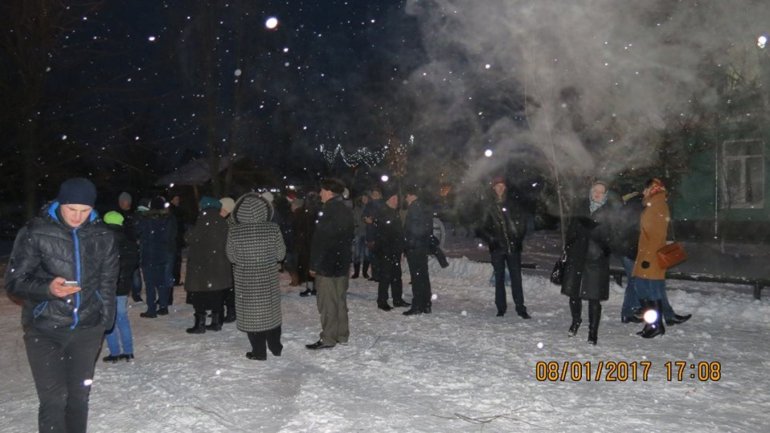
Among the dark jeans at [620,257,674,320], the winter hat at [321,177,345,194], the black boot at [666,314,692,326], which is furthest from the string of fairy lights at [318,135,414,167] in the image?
the winter hat at [321,177,345,194]

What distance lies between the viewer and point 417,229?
8.66 m

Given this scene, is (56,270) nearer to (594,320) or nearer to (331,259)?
(331,259)

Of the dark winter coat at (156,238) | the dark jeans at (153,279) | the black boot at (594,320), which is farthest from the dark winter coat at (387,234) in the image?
the black boot at (594,320)

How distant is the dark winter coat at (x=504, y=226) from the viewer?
8273 millimetres

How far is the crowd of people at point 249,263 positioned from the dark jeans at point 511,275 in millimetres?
20

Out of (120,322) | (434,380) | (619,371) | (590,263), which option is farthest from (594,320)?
(120,322)

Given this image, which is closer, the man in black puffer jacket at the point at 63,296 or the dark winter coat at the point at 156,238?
the man in black puffer jacket at the point at 63,296

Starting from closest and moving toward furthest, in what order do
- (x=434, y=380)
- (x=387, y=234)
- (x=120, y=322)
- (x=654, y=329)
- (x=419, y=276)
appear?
(x=434, y=380) → (x=120, y=322) → (x=654, y=329) → (x=419, y=276) → (x=387, y=234)

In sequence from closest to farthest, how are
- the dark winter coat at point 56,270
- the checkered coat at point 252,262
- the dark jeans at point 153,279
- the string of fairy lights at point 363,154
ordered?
1. the dark winter coat at point 56,270
2. the checkered coat at point 252,262
3. the dark jeans at point 153,279
4. the string of fairy lights at point 363,154

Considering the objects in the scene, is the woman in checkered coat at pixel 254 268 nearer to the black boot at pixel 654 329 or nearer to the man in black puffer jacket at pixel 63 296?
the man in black puffer jacket at pixel 63 296

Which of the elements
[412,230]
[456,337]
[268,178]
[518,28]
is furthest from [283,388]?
[268,178]

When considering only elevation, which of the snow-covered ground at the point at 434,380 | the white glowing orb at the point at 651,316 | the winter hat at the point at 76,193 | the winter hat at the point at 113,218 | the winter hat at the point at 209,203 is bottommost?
the snow-covered ground at the point at 434,380

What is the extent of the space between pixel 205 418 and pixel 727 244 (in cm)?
1847

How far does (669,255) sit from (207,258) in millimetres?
5572
